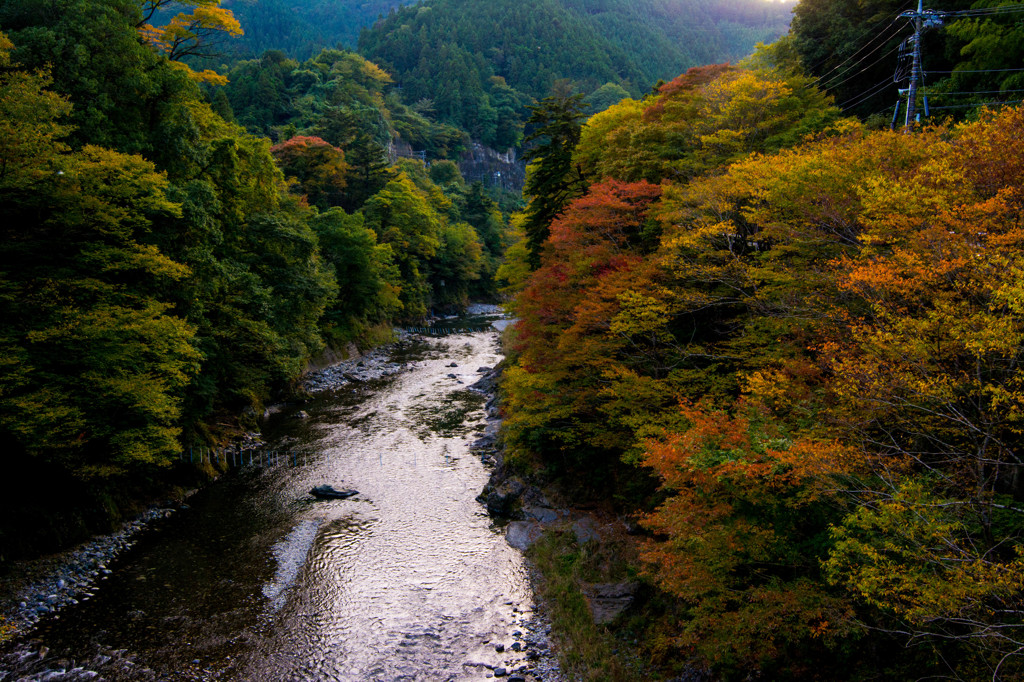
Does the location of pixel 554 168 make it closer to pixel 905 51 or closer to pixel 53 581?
pixel 905 51

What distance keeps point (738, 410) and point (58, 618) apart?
51.1 feet

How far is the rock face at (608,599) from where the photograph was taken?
11938 millimetres

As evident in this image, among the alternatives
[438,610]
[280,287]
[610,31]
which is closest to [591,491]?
[438,610]

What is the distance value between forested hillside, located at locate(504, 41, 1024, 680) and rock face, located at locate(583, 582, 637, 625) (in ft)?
1.42

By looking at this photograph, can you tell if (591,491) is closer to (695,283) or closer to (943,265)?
(695,283)

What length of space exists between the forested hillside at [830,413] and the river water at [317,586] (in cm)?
248

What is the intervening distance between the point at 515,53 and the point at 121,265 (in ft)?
420

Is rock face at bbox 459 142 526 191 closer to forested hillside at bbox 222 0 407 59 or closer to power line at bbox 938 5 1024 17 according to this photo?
forested hillside at bbox 222 0 407 59

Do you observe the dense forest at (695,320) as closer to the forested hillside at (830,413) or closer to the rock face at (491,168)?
the forested hillside at (830,413)

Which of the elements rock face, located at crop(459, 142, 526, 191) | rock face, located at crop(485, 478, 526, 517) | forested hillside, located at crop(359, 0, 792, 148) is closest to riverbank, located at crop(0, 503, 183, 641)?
rock face, located at crop(485, 478, 526, 517)

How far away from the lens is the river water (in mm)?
10672

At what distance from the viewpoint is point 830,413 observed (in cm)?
877

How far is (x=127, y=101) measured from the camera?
1714 centimetres

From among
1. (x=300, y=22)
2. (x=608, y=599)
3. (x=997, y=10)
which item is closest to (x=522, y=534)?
(x=608, y=599)
